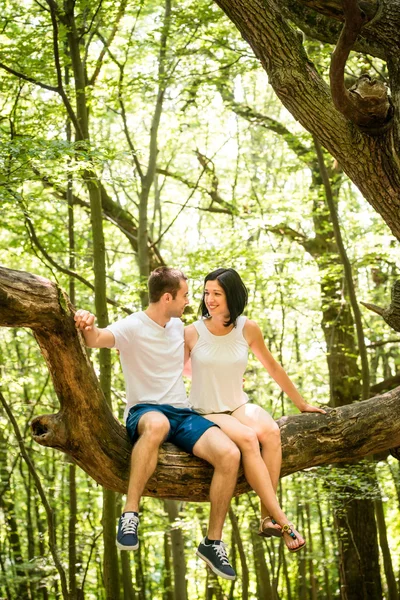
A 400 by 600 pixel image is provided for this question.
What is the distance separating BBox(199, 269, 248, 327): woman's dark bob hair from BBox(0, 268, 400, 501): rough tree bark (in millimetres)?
773

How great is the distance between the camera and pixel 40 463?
14656 mm

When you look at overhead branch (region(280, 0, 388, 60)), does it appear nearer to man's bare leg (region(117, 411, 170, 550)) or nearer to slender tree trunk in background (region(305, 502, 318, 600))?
man's bare leg (region(117, 411, 170, 550))

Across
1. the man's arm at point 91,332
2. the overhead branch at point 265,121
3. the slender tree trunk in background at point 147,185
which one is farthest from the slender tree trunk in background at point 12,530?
the man's arm at point 91,332

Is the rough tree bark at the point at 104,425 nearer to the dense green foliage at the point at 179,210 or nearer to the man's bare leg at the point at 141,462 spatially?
the man's bare leg at the point at 141,462

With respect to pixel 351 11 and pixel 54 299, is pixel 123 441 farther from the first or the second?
pixel 351 11

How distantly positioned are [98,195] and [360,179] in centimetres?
284

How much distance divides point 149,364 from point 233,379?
503 mm

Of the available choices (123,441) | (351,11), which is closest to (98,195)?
(123,441)


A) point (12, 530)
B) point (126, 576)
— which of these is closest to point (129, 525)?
point (126, 576)

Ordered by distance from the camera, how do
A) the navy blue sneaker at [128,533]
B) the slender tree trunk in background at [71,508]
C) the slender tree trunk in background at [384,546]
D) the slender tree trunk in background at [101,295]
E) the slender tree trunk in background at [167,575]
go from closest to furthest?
the navy blue sneaker at [128,533] < the slender tree trunk in background at [101,295] < the slender tree trunk in background at [71,508] < the slender tree trunk in background at [384,546] < the slender tree trunk in background at [167,575]

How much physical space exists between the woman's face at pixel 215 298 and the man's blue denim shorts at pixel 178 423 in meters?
0.60

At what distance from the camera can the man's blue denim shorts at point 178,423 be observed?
3.79m

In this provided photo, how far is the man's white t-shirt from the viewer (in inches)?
155

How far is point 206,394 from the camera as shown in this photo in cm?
402
